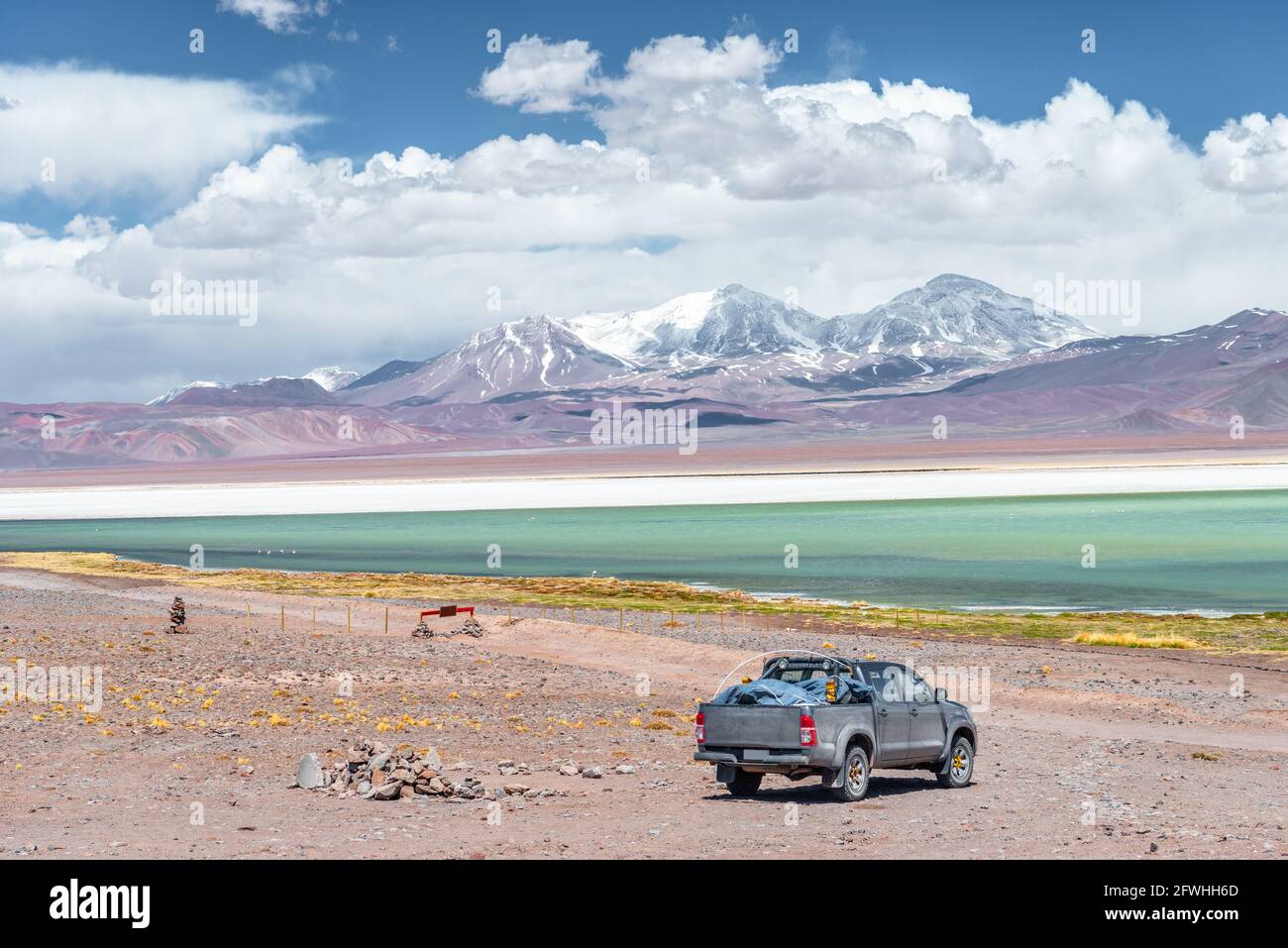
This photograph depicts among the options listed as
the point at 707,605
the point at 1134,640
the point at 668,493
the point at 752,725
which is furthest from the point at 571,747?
the point at 668,493

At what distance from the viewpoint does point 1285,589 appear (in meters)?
56.7

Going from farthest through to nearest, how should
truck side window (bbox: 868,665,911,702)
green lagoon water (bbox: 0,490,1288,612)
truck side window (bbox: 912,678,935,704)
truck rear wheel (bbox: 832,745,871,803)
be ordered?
1. green lagoon water (bbox: 0,490,1288,612)
2. truck side window (bbox: 912,678,935,704)
3. truck side window (bbox: 868,665,911,702)
4. truck rear wheel (bbox: 832,745,871,803)

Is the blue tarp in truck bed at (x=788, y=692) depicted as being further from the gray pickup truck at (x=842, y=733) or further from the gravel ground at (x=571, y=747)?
the gravel ground at (x=571, y=747)

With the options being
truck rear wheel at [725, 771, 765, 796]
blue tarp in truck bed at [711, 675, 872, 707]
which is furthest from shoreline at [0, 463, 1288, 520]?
blue tarp in truck bed at [711, 675, 872, 707]

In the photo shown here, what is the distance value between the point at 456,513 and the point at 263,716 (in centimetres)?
11566

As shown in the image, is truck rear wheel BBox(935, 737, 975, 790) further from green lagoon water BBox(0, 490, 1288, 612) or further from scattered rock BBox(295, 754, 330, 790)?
green lagoon water BBox(0, 490, 1288, 612)

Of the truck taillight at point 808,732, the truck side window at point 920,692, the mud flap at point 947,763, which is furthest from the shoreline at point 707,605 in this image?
the truck taillight at point 808,732

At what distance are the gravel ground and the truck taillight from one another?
84 cm

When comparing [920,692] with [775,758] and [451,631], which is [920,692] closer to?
[775,758]

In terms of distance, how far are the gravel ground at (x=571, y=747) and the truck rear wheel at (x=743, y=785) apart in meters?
0.19

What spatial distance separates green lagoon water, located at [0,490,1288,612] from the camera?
5966cm

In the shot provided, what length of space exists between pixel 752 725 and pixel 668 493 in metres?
149

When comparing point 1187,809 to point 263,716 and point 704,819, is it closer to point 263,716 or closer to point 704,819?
point 704,819

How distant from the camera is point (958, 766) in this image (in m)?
20.1
